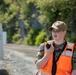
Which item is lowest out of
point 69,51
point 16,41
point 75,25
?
point 16,41

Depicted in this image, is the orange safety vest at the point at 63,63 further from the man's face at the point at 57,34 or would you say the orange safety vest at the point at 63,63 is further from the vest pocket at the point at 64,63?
the man's face at the point at 57,34

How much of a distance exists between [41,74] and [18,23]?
52090mm

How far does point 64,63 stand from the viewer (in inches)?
181

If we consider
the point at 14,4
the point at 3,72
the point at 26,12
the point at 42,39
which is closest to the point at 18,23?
the point at 14,4

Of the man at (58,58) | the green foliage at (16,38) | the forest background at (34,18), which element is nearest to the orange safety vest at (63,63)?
the man at (58,58)

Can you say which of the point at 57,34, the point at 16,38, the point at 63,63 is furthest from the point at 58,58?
the point at 16,38

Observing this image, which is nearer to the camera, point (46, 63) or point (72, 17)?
point (46, 63)

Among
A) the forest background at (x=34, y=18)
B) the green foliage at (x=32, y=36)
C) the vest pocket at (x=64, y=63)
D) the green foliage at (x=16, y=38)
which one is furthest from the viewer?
the green foliage at (x=16, y=38)

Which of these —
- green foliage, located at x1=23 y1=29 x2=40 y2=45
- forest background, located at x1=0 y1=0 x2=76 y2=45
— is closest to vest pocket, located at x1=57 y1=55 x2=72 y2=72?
forest background, located at x1=0 y1=0 x2=76 y2=45

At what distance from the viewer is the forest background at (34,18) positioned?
30.5 metres

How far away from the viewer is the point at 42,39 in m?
39.6

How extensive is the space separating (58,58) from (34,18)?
141 feet

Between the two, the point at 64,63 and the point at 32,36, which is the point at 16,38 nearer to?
the point at 32,36

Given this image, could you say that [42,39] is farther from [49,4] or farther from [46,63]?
[46,63]
